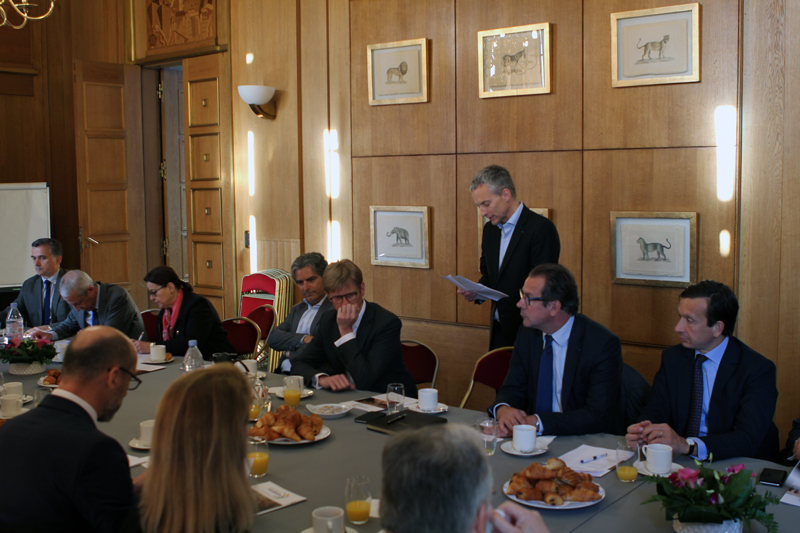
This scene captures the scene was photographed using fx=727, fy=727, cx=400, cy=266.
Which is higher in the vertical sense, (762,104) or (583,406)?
(762,104)

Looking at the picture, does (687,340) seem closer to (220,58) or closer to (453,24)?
(453,24)

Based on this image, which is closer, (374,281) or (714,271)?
(714,271)

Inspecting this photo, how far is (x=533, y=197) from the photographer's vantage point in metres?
5.57

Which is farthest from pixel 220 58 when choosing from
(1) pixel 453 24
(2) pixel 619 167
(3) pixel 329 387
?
(3) pixel 329 387

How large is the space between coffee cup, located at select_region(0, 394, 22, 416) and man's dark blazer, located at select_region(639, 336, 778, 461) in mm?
2763

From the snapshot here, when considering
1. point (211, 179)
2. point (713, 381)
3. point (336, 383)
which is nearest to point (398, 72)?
point (211, 179)

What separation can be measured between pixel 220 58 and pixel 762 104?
539 centimetres

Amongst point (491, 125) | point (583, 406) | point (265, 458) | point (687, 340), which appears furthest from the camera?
point (491, 125)

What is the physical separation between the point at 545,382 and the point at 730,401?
2.61 ft

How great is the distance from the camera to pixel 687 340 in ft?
10.2

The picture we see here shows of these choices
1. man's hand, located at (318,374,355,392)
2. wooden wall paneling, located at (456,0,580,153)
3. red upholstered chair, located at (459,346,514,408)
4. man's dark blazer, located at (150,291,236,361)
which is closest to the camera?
man's hand, located at (318,374,355,392)

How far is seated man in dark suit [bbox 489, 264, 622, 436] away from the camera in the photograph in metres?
3.26

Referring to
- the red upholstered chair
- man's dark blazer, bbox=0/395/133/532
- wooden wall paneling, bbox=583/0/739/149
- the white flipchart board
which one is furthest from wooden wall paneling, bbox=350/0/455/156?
man's dark blazer, bbox=0/395/133/532

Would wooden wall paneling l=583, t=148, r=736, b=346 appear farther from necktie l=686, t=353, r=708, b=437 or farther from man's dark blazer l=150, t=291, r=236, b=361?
man's dark blazer l=150, t=291, r=236, b=361
